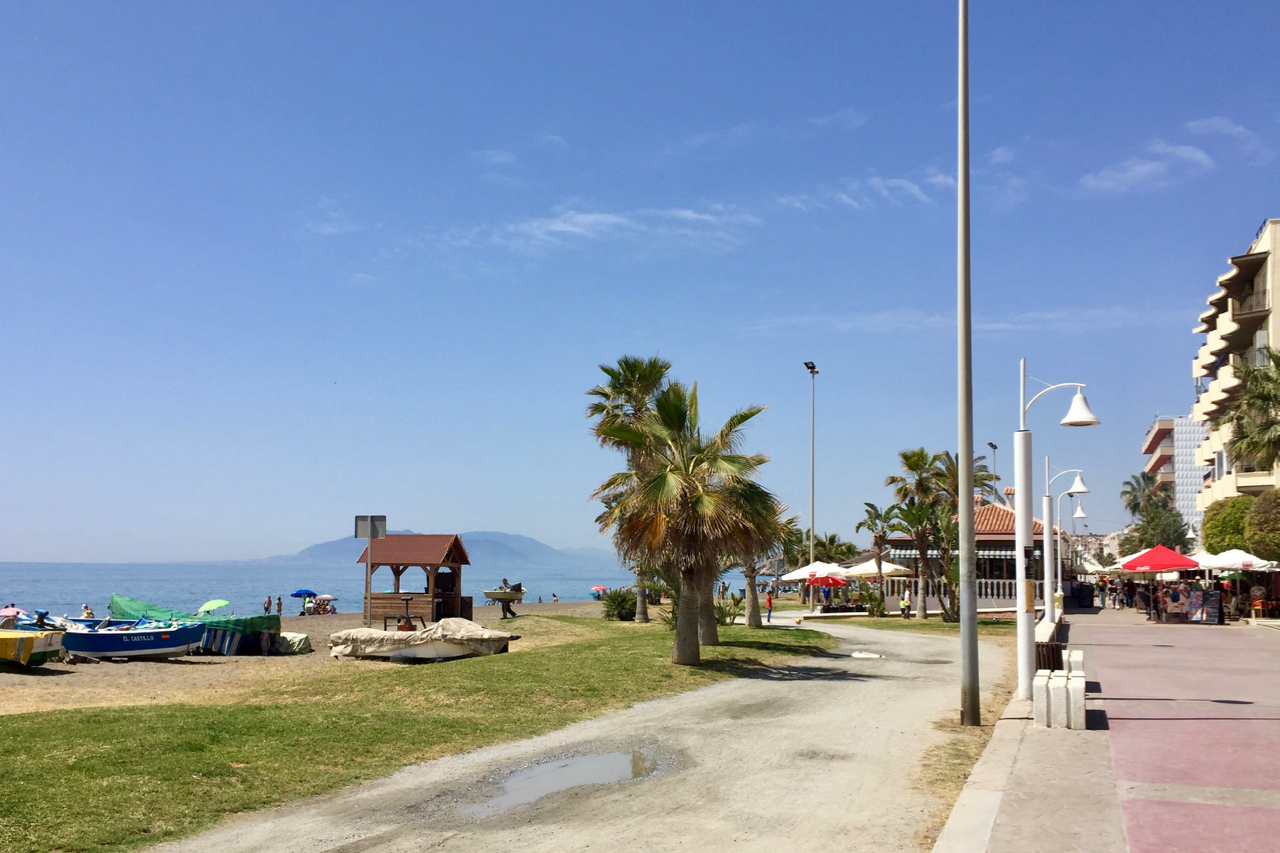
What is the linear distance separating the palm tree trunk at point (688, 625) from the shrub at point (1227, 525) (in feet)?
116

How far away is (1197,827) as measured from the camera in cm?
762

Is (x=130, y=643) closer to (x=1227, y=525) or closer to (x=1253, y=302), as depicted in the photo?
(x=1227, y=525)

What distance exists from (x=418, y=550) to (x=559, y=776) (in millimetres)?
27287

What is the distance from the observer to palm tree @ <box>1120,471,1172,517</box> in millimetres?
145250

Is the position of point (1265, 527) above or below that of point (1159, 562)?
above

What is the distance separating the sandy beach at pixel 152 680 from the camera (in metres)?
17.1

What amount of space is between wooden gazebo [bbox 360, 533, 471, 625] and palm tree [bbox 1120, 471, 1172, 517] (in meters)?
131

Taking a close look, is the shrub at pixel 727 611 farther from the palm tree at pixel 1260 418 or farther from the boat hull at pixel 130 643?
the palm tree at pixel 1260 418

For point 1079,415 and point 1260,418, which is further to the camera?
point 1260,418

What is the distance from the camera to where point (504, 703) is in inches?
600

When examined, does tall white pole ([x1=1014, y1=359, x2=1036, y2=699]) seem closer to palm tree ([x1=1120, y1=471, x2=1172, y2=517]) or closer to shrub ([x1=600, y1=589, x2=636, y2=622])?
shrub ([x1=600, y1=589, x2=636, y2=622])

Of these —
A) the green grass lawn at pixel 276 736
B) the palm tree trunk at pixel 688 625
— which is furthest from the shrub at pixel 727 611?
the palm tree trunk at pixel 688 625

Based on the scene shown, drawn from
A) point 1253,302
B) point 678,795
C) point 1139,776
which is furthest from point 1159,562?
point 678,795

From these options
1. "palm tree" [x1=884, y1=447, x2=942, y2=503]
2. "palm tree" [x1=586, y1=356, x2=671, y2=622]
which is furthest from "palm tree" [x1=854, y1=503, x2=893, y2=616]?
"palm tree" [x1=586, y1=356, x2=671, y2=622]
